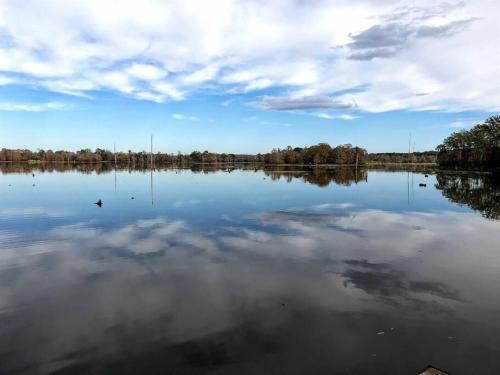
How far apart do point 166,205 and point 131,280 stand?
18.3 metres

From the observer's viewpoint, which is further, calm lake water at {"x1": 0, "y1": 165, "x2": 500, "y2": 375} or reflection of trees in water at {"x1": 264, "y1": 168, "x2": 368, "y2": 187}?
reflection of trees in water at {"x1": 264, "y1": 168, "x2": 368, "y2": 187}

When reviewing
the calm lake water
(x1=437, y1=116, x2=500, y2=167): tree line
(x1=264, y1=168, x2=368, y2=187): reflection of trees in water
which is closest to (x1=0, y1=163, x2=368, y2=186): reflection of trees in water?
(x1=264, y1=168, x2=368, y2=187): reflection of trees in water

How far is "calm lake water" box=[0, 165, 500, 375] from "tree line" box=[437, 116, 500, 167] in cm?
7843

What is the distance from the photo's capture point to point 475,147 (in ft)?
325

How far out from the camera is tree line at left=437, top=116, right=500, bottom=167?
8594 cm

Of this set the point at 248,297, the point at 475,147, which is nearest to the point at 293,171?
the point at 475,147

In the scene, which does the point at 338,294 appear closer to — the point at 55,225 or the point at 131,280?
the point at 131,280

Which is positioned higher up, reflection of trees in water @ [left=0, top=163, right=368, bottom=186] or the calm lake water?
reflection of trees in water @ [left=0, top=163, right=368, bottom=186]

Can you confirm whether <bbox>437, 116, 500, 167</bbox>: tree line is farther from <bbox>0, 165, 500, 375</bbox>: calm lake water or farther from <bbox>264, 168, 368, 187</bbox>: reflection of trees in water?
<bbox>0, 165, 500, 375</bbox>: calm lake water

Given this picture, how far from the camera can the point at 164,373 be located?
6.80 meters

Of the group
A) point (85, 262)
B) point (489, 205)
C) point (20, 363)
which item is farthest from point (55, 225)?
point (489, 205)

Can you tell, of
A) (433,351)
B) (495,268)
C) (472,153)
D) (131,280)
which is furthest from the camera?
(472,153)

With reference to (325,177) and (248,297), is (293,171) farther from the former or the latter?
(248,297)

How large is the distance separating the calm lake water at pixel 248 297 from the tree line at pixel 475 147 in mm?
78427
